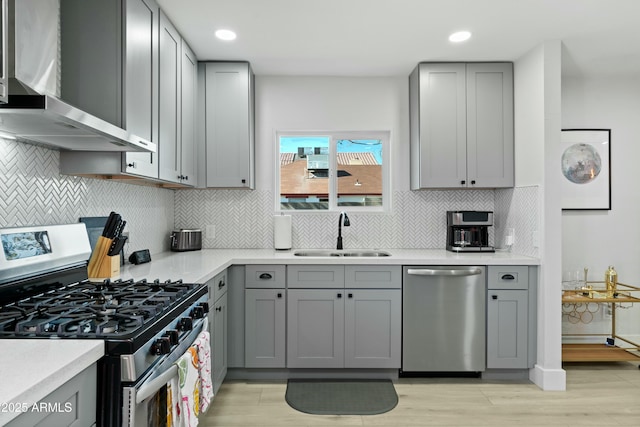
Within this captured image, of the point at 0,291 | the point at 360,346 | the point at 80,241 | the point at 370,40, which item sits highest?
the point at 370,40

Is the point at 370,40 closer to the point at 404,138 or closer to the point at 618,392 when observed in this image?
the point at 404,138

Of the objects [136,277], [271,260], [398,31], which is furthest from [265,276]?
[398,31]

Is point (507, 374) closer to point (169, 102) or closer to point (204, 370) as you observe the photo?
point (204, 370)

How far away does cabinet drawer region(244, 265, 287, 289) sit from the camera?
3.04 meters

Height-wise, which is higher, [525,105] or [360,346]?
[525,105]

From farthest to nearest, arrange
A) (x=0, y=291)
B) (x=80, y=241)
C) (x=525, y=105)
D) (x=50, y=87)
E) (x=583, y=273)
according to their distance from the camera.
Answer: (x=583, y=273) < (x=525, y=105) < (x=80, y=241) < (x=50, y=87) < (x=0, y=291)

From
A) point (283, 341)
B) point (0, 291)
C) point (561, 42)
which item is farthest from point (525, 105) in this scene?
point (0, 291)

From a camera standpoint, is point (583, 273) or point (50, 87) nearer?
point (50, 87)

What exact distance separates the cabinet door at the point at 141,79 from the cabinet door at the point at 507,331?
99.5 inches

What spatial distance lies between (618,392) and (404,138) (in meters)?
2.48

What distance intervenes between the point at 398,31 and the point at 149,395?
2579mm

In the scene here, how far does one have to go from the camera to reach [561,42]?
117 inches

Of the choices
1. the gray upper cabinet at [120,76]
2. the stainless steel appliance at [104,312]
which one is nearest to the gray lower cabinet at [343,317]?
the stainless steel appliance at [104,312]

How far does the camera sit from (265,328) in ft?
9.98
